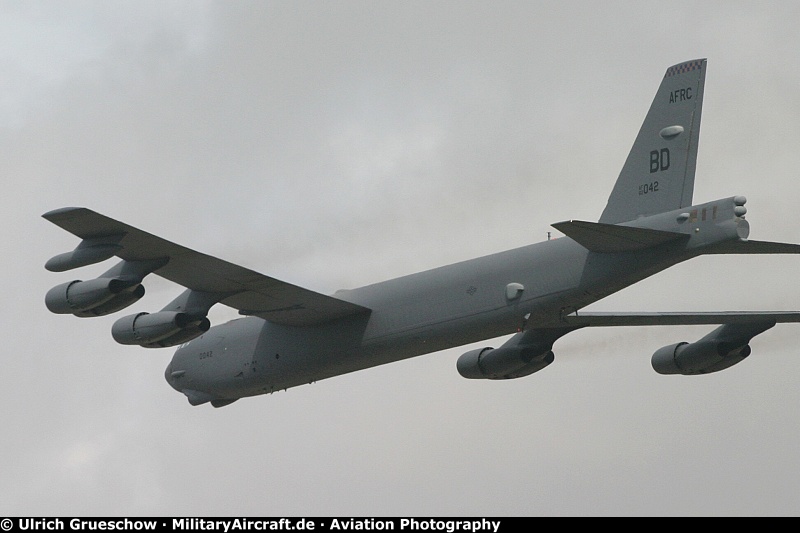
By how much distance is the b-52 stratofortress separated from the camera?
32.6 metres

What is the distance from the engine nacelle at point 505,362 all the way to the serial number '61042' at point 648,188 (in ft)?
22.8

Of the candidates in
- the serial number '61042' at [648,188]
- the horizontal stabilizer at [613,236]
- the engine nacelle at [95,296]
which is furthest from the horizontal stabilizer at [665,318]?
the engine nacelle at [95,296]

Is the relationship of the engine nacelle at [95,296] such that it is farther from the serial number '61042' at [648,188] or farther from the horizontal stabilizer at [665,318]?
the serial number '61042' at [648,188]

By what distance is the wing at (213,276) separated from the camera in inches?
1298

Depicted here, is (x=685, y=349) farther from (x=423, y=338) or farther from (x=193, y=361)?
(x=193, y=361)

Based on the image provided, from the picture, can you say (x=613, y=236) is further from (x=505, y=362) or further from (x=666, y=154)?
(x=505, y=362)

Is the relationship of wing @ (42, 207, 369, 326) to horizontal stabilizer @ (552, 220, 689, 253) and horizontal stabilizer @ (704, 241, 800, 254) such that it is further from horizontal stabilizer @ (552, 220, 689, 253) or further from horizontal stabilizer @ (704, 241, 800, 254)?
horizontal stabilizer @ (704, 241, 800, 254)

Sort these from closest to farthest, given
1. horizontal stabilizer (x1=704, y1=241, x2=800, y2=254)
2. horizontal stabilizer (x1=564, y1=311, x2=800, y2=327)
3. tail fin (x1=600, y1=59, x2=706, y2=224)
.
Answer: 1. horizontal stabilizer (x1=704, y1=241, x2=800, y2=254)
2. tail fin (x1=600, y1=59, x2=706, y2=224)
3. horizontal stabilizer (x1=564, y1=311, x2=800, y2=327)

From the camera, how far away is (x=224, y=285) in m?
35.7

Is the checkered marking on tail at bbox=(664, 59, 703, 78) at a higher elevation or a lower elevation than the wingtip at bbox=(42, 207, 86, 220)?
higher

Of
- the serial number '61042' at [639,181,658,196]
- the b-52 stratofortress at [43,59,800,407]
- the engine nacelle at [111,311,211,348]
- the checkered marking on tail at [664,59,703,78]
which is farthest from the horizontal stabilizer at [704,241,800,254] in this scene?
the engine nacelle at [111,311,211,348]

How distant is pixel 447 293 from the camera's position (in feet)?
115

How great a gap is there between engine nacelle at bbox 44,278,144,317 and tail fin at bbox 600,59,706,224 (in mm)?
10263
